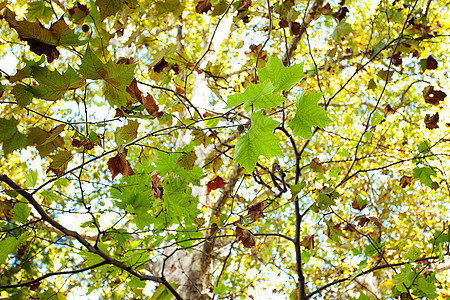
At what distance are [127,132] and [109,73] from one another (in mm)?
392

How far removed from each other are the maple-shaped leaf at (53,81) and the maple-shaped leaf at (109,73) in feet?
0.27

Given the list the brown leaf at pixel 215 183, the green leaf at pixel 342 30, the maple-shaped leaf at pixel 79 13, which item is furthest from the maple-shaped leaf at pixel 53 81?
the green leaf at pixel 342 30

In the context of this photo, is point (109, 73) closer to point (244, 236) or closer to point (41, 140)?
point (41, 140)

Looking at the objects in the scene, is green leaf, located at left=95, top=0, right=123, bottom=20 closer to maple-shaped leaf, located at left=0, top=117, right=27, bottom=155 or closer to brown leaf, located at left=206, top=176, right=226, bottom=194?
maple-shaped leaf, located at left=0, top=117, right=27, bottom=155

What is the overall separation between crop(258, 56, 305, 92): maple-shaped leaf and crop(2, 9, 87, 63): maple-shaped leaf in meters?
0.55

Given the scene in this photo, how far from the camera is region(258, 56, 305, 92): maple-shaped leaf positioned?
765 millimetres

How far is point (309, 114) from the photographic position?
0.84m

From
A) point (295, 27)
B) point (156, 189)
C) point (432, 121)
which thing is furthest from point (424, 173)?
point (156, 189)

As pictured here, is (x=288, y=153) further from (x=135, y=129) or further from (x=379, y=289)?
(x=135, y=129)

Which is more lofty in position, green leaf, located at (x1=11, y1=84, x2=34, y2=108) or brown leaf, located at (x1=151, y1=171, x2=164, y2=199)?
green leaf, located at (x1=11, y1=84, x2=34, y2=108)

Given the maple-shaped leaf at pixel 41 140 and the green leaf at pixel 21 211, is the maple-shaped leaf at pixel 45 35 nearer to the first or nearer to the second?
the maple-shaped leaf at pixel 41 140

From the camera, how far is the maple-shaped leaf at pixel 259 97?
627 mm

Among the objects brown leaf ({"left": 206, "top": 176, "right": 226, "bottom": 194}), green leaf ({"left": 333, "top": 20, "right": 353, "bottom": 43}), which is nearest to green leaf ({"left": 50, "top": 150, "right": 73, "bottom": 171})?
brown leaf ({"left": 206, "top": 176, "right": 226, "bottom": 194})

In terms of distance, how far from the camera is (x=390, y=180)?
22.9 feet
